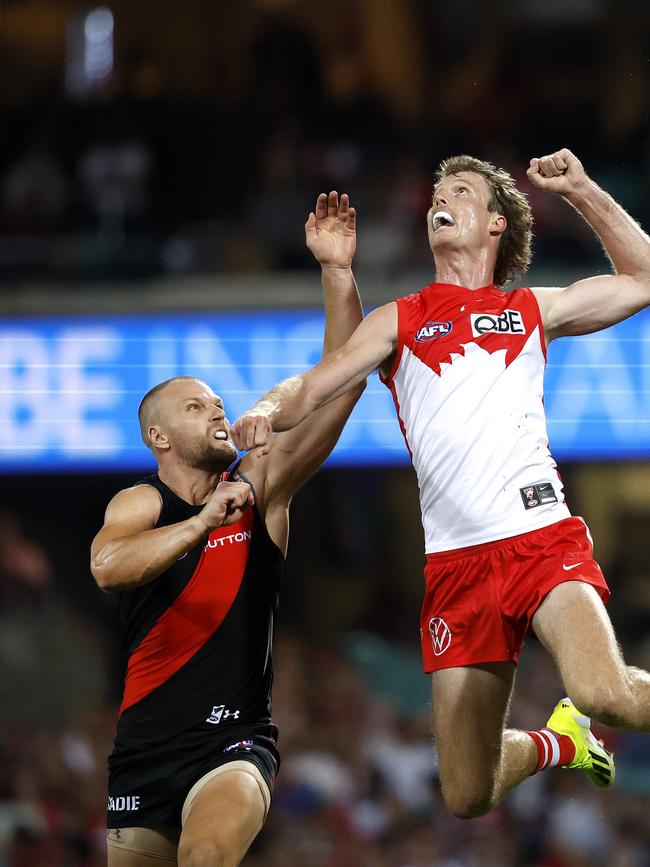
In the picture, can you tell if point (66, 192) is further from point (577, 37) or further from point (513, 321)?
point (513, 321)

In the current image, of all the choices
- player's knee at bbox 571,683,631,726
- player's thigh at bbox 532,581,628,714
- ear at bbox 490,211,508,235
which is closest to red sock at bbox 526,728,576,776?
player's thigh at bbox 532,581,628,714

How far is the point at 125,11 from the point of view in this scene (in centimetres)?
1339

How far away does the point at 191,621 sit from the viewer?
5.02 meters

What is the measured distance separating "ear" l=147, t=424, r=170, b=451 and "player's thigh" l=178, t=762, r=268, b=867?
1.26 meters

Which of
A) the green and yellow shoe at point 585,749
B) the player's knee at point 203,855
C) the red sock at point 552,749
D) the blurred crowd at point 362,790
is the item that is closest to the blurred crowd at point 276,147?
the blurred crowd at point 362,790

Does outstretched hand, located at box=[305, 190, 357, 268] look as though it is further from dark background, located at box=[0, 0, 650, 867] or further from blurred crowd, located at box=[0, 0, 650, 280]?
blurred crowd, located at box=[0, 0, 650, 280]

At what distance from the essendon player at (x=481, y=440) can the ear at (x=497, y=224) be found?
1 centimetres

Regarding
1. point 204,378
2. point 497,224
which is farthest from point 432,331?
point 204,378

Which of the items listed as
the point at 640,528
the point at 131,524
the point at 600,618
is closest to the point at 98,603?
the point at 640,528

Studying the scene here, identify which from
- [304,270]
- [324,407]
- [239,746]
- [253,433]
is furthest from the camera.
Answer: [304,270]

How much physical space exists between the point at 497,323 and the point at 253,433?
109 centimetres

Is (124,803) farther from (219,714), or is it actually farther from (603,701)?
(603,701)

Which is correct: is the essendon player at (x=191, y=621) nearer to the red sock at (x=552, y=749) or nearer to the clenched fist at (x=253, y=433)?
the clenched fist at (x=253, y=433)

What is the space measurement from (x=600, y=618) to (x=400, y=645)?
6.63 meters
